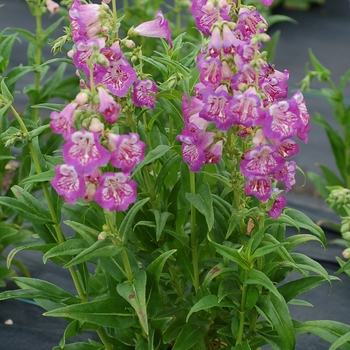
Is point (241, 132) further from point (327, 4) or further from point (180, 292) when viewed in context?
point (327, 4)

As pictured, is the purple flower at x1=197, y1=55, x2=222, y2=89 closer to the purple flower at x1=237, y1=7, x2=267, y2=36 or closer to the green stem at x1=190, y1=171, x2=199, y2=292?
the purple flower at x1=237, y1=7, x2=267, y2=36

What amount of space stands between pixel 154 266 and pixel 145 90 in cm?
42

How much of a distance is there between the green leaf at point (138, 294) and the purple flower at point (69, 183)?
33cm

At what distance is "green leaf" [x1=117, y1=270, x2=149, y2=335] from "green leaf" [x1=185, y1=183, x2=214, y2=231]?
8.0 inches


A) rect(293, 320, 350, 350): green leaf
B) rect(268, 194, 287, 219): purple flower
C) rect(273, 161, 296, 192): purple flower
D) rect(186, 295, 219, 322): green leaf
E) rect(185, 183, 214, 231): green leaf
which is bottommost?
rect(293, 320, 350, 350): green leaf

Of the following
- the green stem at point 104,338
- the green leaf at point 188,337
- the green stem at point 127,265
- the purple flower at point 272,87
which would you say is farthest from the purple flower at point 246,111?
the green stem at point 104,338

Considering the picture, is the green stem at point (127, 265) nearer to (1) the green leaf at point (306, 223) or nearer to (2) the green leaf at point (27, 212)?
(2) the green leaf at point (27, 212)

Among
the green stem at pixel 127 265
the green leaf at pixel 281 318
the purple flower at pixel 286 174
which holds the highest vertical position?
the purple flower at pixel 286 174

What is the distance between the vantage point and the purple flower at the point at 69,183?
119 cm

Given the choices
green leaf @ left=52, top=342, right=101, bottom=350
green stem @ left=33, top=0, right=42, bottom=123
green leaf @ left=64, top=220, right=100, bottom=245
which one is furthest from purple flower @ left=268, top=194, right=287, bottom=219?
green stem @ left=33, top=0, right=42, bottom=123

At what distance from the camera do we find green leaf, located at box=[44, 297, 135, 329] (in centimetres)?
148

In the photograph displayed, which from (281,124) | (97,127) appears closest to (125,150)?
(97,127)

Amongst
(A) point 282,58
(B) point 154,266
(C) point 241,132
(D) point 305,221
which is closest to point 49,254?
(B) point 154,266

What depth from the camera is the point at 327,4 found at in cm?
568
